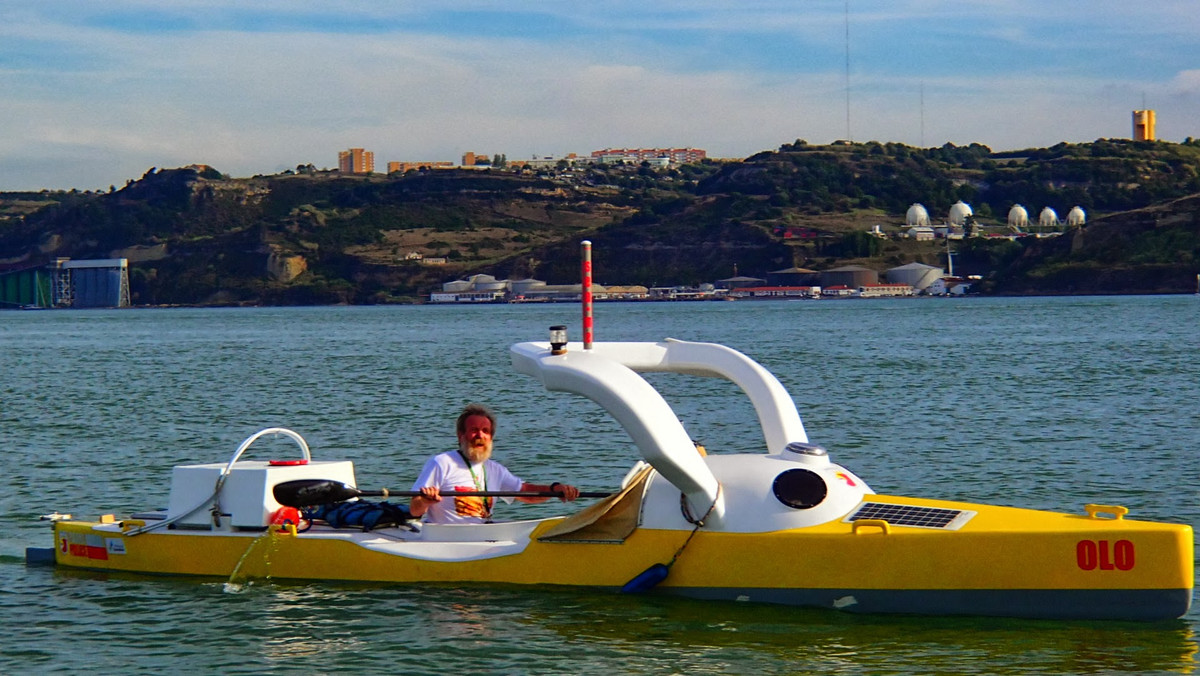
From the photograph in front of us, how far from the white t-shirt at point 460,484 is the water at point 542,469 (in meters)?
0.65

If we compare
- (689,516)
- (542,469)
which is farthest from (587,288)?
(542,469)

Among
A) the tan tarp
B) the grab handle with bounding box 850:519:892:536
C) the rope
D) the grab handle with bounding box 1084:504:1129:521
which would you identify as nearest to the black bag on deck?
the tan tarp

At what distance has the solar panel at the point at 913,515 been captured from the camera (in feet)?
38.5

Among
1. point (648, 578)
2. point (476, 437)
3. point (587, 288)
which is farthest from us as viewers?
point (476, 437)

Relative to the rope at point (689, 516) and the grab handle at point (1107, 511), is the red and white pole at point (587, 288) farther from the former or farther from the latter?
the grab handle at point (1107, 511)

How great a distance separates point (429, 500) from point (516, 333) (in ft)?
311

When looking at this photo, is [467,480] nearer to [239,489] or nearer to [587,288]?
[239,489]

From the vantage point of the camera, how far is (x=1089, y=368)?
51719 millimetres

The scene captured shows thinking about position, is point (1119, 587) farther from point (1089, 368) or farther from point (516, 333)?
point (516, 333)

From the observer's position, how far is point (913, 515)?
11.9m

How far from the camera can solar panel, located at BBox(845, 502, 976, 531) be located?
11742 millimetres

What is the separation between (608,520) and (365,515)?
2557 mm

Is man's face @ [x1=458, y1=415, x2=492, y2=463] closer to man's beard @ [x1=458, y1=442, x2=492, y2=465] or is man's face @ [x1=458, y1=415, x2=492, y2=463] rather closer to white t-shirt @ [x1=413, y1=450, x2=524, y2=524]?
man's beard @ [x1=458, y1=442, x2=492, y2=465]

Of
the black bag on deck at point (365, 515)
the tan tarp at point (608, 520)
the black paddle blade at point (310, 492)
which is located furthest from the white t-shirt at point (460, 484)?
the black paddle blade at point (310, 492)
